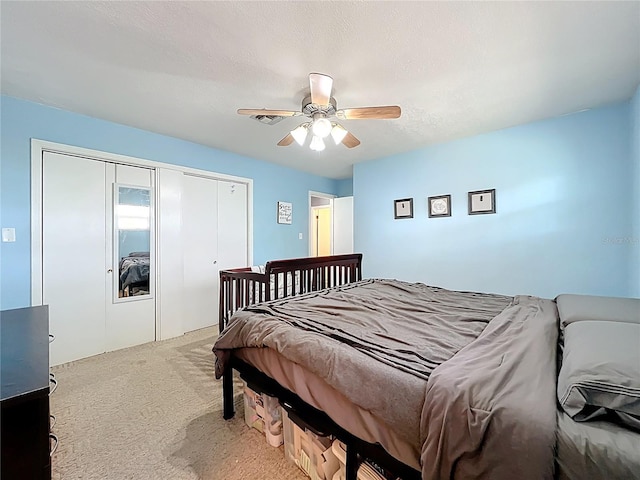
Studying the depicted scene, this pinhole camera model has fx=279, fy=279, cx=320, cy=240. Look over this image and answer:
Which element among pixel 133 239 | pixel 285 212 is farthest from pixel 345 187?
pixel 133 239

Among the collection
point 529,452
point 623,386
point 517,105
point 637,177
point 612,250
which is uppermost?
point 517,105

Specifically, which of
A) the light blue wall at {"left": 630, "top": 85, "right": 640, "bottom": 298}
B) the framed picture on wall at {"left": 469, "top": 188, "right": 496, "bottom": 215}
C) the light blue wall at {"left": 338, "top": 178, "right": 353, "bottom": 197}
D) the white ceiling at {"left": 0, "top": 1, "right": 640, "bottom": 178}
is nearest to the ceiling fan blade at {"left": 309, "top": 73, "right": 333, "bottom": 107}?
the white ceiling at {"left": 0, "top": 1, "right": 640, "bottom": 178}

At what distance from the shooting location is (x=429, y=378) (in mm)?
963

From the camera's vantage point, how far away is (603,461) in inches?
25.3

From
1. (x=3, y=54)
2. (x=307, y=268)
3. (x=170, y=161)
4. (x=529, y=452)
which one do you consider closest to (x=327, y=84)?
(x=307, y=268)

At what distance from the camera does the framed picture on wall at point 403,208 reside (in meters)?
4.02

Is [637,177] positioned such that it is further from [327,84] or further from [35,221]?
[35,221]

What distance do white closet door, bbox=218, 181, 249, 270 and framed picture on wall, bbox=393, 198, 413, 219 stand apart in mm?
2282

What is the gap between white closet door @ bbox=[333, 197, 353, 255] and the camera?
507 cm

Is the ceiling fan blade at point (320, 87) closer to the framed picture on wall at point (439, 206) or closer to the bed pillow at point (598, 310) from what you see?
the bed pillow at point (598, 310)

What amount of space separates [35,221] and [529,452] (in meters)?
3.68

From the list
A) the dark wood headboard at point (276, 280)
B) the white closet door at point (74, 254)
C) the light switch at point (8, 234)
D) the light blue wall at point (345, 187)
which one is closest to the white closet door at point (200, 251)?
the white closet door at point (74, 254)

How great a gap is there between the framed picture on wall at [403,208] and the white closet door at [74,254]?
3.63 metres

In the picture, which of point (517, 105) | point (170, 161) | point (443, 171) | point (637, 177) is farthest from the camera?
point (443, 171)
